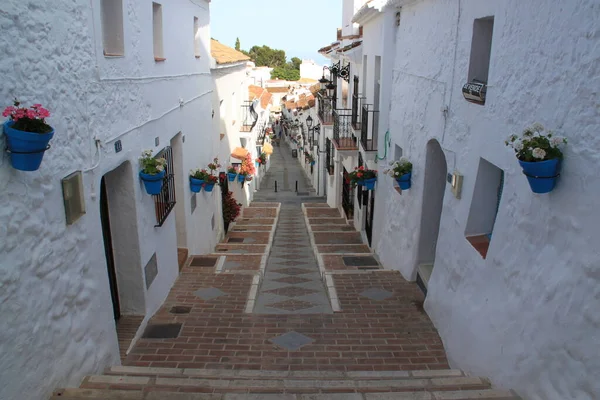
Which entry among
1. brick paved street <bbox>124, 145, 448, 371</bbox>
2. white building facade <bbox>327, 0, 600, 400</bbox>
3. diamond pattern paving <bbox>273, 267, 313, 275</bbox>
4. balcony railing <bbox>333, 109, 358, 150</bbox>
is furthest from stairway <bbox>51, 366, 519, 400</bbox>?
balcony railing <bbox>333, 109, 358, 150</bbox>

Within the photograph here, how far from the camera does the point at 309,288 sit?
9703mm

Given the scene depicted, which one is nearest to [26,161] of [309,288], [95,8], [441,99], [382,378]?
[95,8]

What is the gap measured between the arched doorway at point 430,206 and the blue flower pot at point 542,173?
4259mm

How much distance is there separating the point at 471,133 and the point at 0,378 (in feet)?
18.4

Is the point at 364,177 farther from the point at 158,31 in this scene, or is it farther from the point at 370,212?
the point at 158,31

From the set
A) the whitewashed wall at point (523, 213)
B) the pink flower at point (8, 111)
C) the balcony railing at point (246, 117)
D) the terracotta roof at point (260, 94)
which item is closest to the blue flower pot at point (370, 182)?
the whitewashed wall at point (523, 213)

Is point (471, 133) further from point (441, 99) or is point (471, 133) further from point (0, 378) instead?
point (0, 378)

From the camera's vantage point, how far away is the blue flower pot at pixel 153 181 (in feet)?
23.1

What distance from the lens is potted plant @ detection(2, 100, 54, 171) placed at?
3559 mm

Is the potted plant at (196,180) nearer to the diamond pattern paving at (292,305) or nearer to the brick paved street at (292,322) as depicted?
the brick paved street at (292,322)

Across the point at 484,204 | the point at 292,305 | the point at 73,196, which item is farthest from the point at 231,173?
the point at 73,196

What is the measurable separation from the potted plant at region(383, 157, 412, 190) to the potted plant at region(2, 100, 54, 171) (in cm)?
674

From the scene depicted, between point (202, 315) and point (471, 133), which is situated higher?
point (471, 133)

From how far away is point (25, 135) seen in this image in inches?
140
